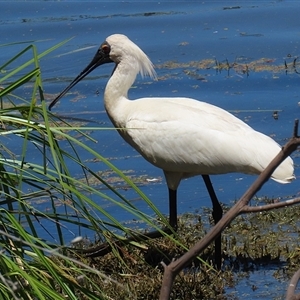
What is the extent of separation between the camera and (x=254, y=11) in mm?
11602

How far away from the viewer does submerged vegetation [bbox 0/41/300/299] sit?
9.89ft

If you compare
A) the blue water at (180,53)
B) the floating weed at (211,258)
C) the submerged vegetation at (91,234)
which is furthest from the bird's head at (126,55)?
the floating weed at (211,258)

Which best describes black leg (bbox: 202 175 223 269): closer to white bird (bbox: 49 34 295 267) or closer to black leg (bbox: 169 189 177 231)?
white bird (bbox: 49 34 295 267)

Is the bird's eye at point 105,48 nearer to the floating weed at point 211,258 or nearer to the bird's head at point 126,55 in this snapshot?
the bird's head at point 126,55

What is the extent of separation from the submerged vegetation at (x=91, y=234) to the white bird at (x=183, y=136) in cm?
26

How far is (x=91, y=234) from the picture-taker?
5.81 m

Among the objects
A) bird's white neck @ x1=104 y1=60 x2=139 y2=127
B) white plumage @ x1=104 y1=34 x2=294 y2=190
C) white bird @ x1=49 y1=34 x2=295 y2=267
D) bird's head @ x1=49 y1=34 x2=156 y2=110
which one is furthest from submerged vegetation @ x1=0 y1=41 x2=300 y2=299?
bird's head @ x1=49 y1=34 x2=156 y2=110

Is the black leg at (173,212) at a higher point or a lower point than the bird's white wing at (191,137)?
lower

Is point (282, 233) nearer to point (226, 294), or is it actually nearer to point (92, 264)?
point (226, 294)

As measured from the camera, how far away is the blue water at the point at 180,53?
6.86 metres

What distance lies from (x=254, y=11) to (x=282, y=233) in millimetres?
6409

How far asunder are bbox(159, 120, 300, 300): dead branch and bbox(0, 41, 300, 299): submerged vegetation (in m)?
0.76

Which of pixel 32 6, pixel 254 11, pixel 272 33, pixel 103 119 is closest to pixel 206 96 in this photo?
pixel 103 119

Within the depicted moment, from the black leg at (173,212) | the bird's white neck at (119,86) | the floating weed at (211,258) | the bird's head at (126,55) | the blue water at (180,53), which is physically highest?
the bird's head at (126,55)
